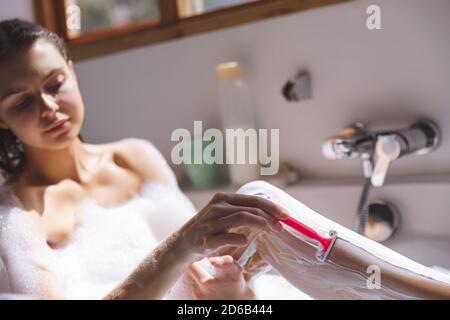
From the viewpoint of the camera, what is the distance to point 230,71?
1044 millimetres

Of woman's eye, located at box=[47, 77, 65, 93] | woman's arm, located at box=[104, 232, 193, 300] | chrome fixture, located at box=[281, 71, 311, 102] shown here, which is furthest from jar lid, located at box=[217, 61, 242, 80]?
woman's arm, located at box=[104, 232, 193, 300]

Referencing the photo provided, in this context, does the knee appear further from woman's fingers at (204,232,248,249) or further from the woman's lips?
the woman's lips

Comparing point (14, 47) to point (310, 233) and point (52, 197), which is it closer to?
point (52, 197)

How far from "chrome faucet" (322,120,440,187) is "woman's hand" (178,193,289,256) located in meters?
0.22

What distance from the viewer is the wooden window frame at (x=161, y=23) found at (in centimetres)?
95

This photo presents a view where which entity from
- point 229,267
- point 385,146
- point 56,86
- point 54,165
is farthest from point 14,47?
point 385,146

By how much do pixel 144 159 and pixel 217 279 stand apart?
1.33ft

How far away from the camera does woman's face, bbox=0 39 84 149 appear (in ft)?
2.41

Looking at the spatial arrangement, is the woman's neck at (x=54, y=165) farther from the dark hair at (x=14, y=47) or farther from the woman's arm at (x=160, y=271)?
the woman's arm at (x=160, y=271)

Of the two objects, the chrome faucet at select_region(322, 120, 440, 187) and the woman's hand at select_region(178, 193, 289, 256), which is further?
the chrome faucet at select_region(322, 120, 440, 187)

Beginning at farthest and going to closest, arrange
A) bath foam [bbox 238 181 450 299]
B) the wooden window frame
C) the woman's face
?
the wooden window frame < the woman's face < bath foam [bbox 238 181 450 299]

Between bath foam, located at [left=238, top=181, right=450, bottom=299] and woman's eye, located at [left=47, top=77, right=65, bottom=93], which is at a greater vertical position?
woman's eye, located at [left=47, top=77, right=65, bottom=93]

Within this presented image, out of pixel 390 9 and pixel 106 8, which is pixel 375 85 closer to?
pixel 390 9

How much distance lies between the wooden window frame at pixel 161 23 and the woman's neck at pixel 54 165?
0.19 m
